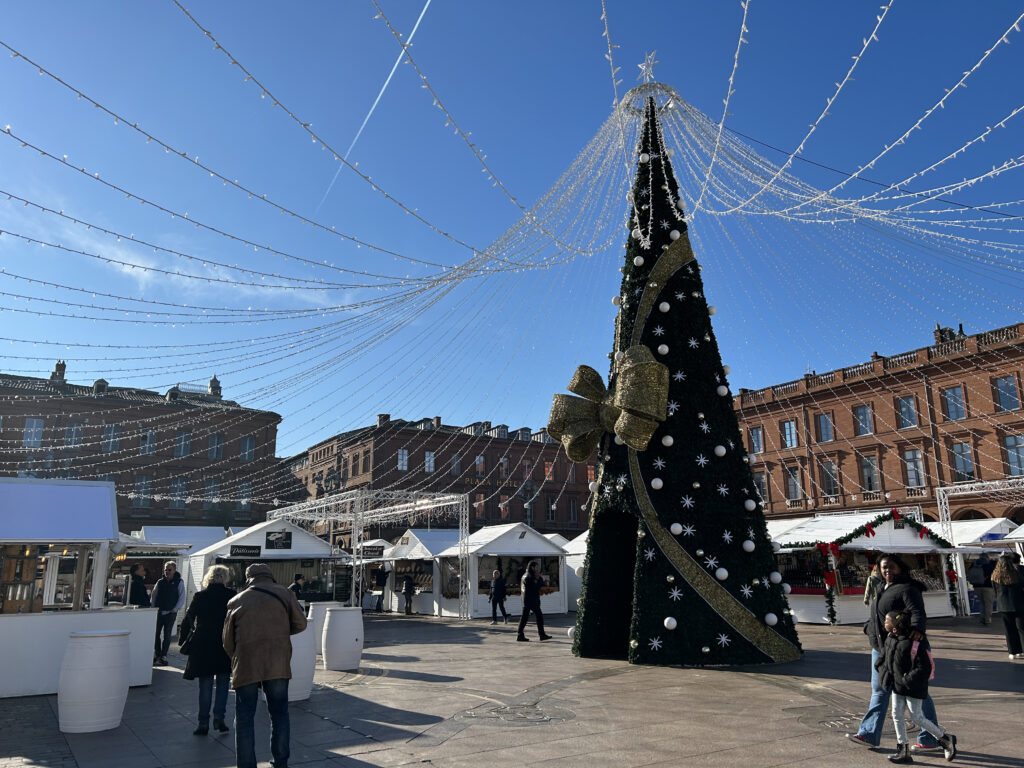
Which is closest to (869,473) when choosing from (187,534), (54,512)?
(187,534)

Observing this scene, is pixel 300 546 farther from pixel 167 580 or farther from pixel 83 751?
pixel 83 751

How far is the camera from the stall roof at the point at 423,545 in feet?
82.6

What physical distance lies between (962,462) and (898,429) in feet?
10.8

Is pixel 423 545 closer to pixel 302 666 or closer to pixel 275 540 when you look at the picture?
pixel 275 540

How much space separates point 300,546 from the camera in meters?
24.2

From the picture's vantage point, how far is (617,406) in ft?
34.3

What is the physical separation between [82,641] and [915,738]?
7353 mm

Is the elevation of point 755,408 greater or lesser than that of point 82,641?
greater

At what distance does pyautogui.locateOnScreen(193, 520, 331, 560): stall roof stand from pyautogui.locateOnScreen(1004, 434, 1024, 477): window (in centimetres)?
2881

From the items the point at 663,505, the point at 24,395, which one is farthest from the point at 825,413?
the point at 24,395

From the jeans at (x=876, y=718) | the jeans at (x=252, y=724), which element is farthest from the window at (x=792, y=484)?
the jeans at (x=252, y=724)

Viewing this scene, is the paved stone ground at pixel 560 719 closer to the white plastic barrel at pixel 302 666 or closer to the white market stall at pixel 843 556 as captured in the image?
the white plastic barrel at pixel 302 666

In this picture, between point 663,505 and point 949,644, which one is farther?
point 949,644

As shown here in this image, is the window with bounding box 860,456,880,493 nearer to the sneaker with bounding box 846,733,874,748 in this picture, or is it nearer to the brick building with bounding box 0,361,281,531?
the brick building with bounding box 0,361,281,531
